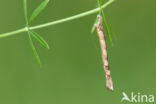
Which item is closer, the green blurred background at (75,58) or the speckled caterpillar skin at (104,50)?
the speckled caterpillar skin at (104,50)

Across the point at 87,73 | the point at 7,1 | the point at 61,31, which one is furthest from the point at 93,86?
the point at 7,1

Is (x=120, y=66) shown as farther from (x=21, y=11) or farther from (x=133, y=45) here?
(x=21, y=11)

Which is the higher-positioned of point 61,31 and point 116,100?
point 61,31

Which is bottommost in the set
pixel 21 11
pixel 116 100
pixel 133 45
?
pixel 116 100

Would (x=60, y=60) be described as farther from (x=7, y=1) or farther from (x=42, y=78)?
(x=7, y=1)

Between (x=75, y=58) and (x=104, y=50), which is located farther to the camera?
(x=75, y=58)

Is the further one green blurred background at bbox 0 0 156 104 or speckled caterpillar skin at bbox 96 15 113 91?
green blurred background at bbox 0 0 156 104

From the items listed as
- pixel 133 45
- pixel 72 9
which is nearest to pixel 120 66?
pixel 133 45
